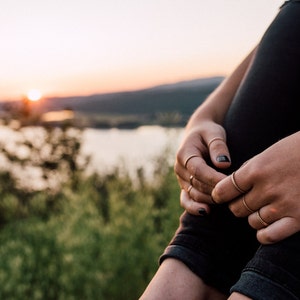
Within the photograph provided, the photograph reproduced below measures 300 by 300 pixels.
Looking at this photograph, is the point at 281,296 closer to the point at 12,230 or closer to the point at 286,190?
the point at 286,190

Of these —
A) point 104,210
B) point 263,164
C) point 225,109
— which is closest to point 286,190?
point 263,164

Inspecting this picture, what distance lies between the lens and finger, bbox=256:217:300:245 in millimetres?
1110

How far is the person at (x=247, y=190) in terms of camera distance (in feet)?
3.69

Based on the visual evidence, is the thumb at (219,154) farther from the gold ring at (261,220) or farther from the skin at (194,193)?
the gold ring at (261,220)

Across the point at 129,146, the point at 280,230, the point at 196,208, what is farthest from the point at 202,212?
the point at 129,146

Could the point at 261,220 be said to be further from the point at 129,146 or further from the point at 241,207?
the point at 129,146

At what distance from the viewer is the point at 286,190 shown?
1137mm

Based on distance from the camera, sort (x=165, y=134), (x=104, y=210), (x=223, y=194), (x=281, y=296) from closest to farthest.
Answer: (x=281, y=296)
(x=223, y=194)
(x=165, y=134)
(x=104, y=210)

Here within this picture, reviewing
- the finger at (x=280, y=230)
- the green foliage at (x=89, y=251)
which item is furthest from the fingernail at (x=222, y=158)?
the green foliage at (x=89, y=251)

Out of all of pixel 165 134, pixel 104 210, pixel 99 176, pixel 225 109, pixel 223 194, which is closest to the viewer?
pixel 223 194

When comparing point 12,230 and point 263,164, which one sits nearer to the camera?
point 263,164

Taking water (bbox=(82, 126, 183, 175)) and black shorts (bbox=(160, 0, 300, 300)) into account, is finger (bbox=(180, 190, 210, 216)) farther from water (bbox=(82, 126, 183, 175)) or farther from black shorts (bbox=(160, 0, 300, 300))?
water (bbox=(82, 126, 183, 175))

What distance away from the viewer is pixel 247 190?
1204 mm

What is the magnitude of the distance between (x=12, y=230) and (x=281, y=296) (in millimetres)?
3638
